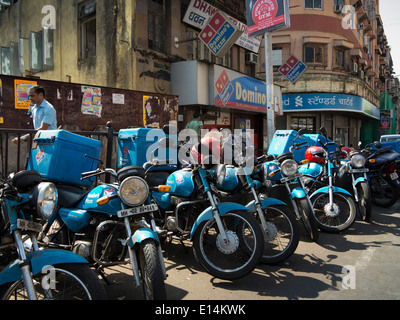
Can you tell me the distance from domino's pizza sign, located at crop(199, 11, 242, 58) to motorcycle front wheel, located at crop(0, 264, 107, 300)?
8.10 meters

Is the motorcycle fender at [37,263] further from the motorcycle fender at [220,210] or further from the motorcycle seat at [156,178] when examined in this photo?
the motorcycle seat at [156,178]

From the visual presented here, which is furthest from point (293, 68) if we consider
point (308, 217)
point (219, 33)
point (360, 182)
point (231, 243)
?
point (231, 243)

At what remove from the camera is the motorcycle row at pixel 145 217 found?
2207mm

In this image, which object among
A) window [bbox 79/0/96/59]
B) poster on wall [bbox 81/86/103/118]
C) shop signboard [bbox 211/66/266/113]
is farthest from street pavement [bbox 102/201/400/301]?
window [bbox 79/0/96/59]

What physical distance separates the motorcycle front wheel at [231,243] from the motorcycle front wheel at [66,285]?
1.35 m

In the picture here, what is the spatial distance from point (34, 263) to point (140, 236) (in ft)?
2.60

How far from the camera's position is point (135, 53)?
30.4 ft

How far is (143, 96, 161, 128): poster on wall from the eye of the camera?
8227 millimetres

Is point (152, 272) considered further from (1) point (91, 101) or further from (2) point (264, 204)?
(1) point (91, 101)

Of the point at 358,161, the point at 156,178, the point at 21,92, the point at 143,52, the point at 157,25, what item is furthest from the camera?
the point at 157,25

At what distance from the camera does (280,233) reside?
3.90 m

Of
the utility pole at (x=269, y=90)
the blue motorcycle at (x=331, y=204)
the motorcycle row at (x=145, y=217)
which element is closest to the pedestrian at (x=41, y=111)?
the motorcycle row at (x=145, y=217)

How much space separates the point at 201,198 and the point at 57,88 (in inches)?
175

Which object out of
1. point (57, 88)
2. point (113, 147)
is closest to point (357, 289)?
point (113, 147)
